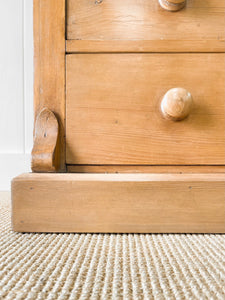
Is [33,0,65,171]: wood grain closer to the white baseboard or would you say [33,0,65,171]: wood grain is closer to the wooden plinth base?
the wooden plinth base

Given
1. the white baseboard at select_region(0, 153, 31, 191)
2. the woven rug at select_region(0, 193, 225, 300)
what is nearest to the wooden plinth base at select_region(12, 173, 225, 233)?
the woven rug at select_region(0, 193, 225, 300)

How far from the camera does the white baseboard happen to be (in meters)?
1.01

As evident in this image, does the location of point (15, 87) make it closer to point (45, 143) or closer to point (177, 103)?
point (45, 143)

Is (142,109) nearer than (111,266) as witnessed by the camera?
No

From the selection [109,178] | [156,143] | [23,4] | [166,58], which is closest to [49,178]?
[109,178]

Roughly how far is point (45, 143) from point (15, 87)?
1.76 feet

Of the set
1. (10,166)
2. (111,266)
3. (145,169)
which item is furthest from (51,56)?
(10,166)

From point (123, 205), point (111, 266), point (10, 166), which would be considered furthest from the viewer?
point (10, 166)

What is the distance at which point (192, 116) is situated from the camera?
574 mm

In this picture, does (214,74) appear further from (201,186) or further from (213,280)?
(213,280)

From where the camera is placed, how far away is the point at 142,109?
22.6 inches

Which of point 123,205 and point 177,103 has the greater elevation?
point 177,103

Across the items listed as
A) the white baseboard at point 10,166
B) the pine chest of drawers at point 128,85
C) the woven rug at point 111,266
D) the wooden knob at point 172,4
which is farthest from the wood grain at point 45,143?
the white baseboard at point 10,166

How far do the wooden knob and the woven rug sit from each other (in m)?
0.41
